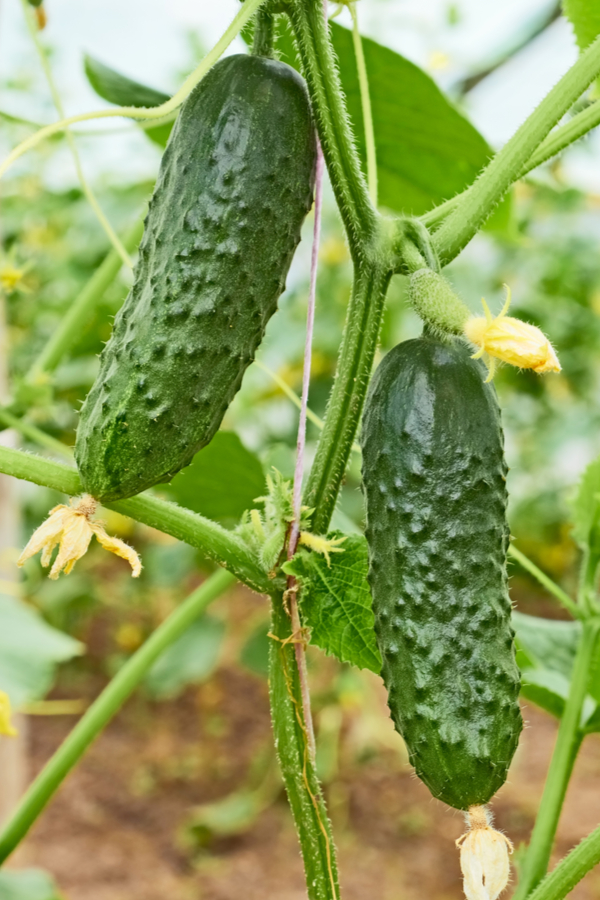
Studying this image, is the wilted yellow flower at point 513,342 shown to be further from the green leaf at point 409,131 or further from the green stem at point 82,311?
the green stem at point 82,311

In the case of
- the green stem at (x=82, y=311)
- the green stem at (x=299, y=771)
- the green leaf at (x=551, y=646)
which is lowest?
the green stem at (x=299, y=771)

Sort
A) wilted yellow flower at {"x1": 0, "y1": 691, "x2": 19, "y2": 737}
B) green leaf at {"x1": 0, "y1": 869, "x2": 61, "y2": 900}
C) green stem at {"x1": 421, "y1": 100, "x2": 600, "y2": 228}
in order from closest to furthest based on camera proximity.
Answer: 1. green stem at {"x1": 421, "y1": 100, "x2": 600, "y2": 228}
2. wilted yellow flower at {"x1": 0, "y1": 691, "x2": 19, "y2": 737}
3. green leaf at {"x1": 0, "y1": 869, "x2": 61, "y2": 900}

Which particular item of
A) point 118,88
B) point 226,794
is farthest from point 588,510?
point 226,794

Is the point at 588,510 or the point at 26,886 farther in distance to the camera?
the point at 26,886

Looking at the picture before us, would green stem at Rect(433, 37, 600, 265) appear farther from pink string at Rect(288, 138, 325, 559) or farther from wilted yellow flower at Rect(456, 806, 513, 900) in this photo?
wilted yellow flower at Rect(456, 806, 513, 900)

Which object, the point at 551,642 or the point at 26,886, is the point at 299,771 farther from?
the point at 26,886

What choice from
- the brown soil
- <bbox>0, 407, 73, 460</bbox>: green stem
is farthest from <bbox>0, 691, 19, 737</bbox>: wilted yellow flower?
the brown soil

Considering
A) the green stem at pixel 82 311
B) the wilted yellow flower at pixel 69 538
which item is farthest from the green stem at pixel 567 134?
the green stem at pixel 82 311
